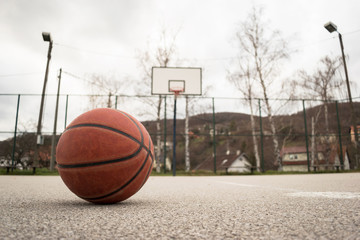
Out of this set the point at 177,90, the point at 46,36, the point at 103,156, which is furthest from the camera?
the point at 177,90

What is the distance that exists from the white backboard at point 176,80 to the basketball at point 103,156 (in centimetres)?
965

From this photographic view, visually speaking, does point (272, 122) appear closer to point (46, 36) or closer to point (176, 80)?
point (176, 80)

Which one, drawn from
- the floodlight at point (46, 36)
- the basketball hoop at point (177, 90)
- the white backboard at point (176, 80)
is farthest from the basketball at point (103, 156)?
the floodlight at point (46, 36)

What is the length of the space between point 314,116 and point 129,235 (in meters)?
21.6

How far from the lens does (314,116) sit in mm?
20438

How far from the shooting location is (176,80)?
1226 centimetres

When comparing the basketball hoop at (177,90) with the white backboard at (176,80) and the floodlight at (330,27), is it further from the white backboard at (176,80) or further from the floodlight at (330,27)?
the floodlight at (330,27)

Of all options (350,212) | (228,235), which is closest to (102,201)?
(228,235)

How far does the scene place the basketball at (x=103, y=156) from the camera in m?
2.37

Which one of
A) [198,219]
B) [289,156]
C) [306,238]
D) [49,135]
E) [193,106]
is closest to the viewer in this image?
[306,238]

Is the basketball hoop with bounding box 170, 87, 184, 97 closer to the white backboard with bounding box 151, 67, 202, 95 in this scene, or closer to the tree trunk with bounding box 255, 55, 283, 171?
the white backboard with bounding box 151, 67, 202, 95

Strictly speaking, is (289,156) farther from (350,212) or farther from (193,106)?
(350,212)

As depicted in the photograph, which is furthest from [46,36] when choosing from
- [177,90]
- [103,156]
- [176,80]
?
[103,156]

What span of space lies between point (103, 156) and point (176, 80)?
10122mm
